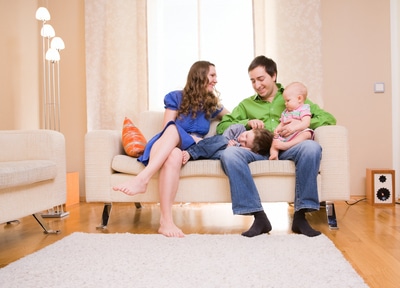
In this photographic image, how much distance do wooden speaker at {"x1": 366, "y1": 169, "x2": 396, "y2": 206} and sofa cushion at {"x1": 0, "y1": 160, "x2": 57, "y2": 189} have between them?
98.5 inches

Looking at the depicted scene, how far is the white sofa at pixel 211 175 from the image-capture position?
2.38 metres

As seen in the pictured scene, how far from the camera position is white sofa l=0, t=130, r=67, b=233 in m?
2.05

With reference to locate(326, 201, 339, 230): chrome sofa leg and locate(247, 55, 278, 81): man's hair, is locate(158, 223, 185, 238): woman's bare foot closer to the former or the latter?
locate(326, 201, 339, 230): chrome sofa leg

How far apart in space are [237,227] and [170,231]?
506 mm

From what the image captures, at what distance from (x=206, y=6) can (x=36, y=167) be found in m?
2.49

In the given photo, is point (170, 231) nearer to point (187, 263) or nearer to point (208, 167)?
point (208, 167)

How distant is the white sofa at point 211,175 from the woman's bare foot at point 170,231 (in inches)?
9.7

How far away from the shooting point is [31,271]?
1595mm

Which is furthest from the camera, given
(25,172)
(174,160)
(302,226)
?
(174,160)

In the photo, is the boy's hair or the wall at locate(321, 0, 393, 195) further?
the wall at locate(321, 0, 393, 195)

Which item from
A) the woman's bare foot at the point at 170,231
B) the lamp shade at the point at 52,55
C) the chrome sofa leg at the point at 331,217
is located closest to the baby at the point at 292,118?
the chrome sofa leg at the point at 331,217

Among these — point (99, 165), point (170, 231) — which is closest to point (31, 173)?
point (99, 165)

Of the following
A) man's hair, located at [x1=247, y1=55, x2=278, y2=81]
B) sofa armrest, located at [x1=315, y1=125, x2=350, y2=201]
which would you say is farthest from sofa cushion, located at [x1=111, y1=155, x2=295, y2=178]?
man's hair, located at [x1=247, y1=55, x2=278, y2=81]

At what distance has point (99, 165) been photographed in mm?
2564
